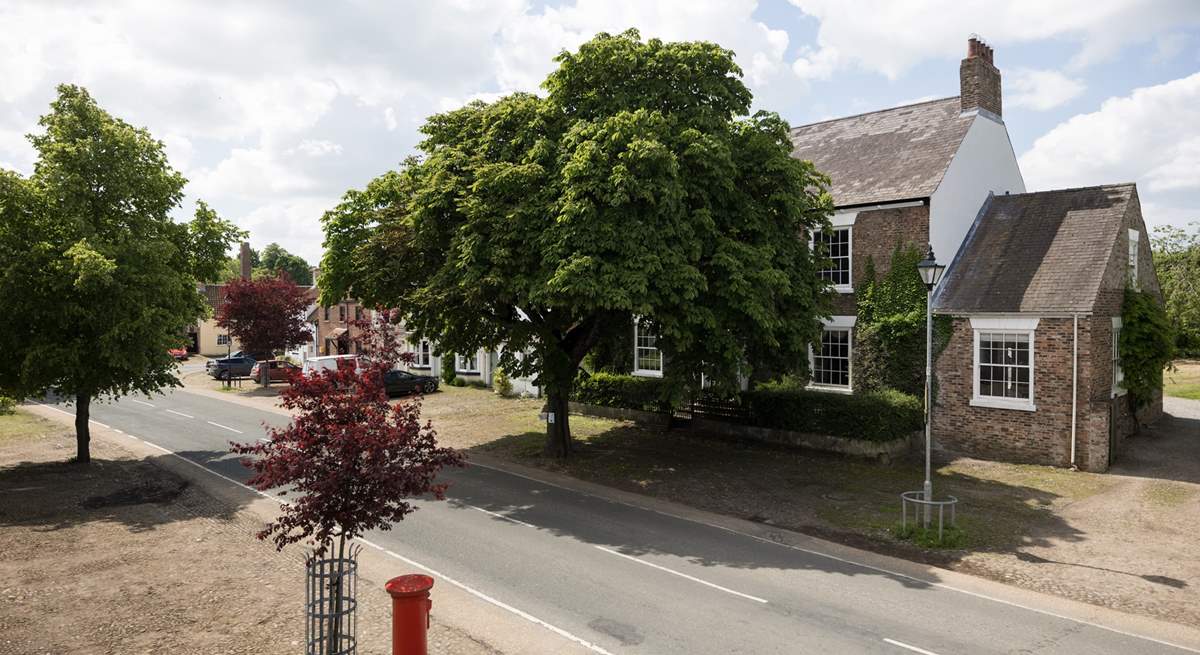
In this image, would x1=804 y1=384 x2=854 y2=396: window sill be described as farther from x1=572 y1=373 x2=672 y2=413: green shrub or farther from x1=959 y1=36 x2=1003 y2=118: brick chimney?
x1=959 y1=36 x2=1003 y2=118: brick chimney

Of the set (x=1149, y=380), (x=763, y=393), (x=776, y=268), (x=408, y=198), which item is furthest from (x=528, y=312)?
(x=1149, y=380)

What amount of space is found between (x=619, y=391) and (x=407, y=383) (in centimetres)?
1353

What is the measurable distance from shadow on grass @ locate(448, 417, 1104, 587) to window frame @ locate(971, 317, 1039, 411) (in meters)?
2.95

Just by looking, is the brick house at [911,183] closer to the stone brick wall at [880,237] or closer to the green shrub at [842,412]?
the stone brick wall at [880,237]

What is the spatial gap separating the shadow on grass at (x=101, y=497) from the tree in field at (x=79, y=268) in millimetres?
2241

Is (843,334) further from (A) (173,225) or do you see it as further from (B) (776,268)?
(A) (173,225)

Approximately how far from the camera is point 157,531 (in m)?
13.9

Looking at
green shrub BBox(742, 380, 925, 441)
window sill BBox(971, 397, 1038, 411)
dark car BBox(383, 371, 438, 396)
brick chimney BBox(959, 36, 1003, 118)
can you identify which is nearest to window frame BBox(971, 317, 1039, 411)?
window sill BBox(971, 397, 1038, 411)

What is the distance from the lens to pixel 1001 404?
2041 centimetres

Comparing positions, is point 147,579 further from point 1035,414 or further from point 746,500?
point 1035,414

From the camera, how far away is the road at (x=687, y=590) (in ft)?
30.2

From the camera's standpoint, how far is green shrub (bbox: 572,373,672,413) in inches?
1045

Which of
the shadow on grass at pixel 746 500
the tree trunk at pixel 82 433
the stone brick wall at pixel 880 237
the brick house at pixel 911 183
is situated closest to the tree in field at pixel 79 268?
the tree trunk at pixel 82 433

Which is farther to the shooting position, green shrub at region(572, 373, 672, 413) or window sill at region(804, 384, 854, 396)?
green shrub at region(572, 373, 672, 413)
